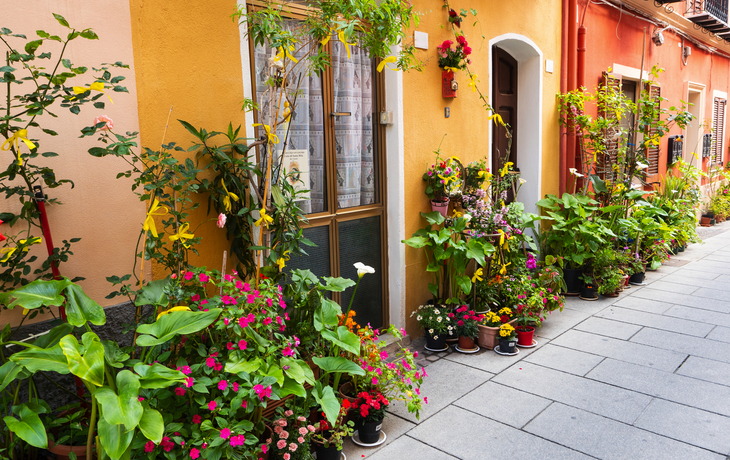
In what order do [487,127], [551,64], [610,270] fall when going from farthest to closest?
[551,64]
[610,270]
[487,127]

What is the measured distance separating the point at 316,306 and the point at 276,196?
71 cm

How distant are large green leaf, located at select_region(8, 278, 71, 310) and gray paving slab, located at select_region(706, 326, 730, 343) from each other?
16.1 feet

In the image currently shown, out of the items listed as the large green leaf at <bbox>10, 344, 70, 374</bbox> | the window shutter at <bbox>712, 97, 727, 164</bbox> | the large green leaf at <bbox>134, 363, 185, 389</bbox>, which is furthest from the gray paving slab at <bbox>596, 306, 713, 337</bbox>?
the window shutter at <bbox>712, 97, 727, 164</bbox>

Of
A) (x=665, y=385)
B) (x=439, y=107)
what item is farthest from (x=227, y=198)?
(x=665, y=385)

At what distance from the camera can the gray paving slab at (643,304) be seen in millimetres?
5203

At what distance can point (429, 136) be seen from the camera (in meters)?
4.53

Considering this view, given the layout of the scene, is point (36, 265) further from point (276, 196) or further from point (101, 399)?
point (276, 196)

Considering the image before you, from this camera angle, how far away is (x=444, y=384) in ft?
11.9

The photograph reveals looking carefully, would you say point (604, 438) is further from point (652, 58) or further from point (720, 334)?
point (652, 58)

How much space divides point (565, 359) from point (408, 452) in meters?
1.82

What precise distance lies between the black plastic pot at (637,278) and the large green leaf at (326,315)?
4.66 metres

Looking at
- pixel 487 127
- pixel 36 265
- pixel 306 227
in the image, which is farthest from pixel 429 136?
pixel 36 265

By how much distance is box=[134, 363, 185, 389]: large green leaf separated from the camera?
1.93 meters

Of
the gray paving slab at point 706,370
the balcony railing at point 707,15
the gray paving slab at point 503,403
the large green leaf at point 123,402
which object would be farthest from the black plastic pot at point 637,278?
the balcony railing at point 707,15
